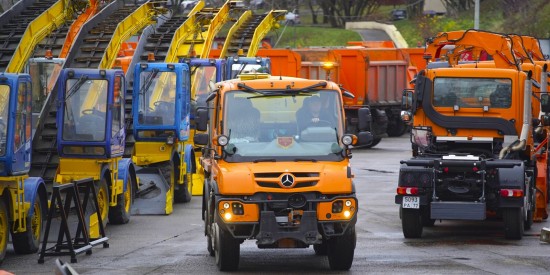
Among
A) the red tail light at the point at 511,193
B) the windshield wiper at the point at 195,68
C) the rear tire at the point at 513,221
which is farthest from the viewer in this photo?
the windshield wiper at the point at 195,68

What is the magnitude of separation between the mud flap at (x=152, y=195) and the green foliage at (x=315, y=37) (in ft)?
173

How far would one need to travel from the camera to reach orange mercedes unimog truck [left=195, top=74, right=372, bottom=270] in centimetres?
1535

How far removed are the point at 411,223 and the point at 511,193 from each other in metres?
1.52

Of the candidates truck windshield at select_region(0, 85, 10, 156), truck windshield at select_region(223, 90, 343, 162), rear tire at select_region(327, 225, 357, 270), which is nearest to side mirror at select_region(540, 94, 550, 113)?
truck windshield at select_region(223, 90, 343, 162)

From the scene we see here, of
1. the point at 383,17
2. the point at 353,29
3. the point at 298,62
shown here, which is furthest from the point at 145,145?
the point at 383,17

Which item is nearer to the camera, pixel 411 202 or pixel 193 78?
pixel 411 202

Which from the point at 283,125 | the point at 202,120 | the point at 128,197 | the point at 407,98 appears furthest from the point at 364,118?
the point at 128,197

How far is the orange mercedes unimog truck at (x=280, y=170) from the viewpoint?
50.4 ft

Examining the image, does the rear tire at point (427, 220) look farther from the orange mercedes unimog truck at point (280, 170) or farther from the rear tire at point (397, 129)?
the rear tire at point (397, 129)

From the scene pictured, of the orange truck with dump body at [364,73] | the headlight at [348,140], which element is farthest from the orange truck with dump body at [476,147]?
the orange truck with dump body at [364,73]

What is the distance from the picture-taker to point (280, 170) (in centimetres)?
1548

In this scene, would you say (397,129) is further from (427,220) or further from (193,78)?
(427,220)

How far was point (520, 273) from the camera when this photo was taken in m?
15.6

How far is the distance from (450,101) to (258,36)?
1349cm
